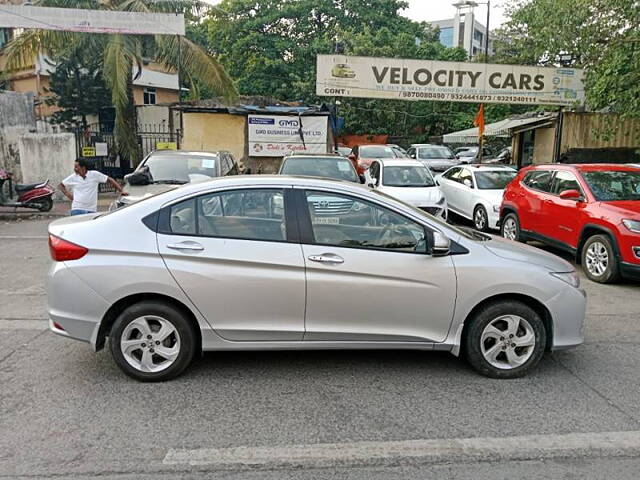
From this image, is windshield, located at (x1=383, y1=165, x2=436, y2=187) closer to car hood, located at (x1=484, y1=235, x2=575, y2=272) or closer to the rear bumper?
car hood, located at (x1=484, y1=235, x2=575, y2=272)

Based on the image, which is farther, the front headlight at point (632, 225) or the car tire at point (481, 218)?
the car tire at point (481, 218)

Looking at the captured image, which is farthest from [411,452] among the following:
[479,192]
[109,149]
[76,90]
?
[76,90]

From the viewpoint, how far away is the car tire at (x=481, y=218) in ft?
36.9

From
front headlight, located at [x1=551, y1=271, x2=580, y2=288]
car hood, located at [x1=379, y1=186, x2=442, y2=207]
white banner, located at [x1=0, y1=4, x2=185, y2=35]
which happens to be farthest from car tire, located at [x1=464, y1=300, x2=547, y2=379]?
white banner, located at [x1=0, y1=4, x2=185, y2=35]

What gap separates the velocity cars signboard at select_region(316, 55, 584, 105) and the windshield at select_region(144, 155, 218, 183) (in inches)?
279

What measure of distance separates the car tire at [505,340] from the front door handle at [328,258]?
1.16 metres

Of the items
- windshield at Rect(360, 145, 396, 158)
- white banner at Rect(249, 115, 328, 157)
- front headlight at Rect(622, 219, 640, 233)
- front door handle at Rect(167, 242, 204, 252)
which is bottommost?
front headlight at Rect(622, 219, 640, 233)

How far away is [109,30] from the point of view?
48.8 feet

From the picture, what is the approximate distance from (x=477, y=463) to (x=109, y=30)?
50.3 feet

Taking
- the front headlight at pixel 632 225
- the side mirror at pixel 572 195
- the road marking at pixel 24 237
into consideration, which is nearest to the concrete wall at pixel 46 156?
the road marking at pixel 24 237

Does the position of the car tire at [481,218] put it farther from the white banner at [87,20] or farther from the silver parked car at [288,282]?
the white banner at [87,20]

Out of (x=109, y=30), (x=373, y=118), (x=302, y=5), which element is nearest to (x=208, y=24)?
(x=302, y=5)

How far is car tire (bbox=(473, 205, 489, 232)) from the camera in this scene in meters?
11.3

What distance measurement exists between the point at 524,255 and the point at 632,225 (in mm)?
3401
